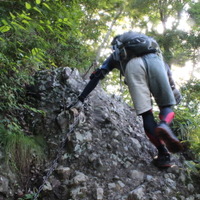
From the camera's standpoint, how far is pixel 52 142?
3.36 meters

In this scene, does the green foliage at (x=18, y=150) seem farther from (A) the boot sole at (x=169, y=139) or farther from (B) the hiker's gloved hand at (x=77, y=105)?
(A) the boot sole at (x=169, y=139)

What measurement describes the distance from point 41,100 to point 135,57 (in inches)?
84.0

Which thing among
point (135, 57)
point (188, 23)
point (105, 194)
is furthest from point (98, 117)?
point (188, 23)

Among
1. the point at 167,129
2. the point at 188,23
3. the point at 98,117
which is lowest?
the point at 167,129

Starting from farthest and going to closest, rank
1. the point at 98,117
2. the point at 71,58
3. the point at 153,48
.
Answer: the point at 71,58
the point at 98,117
the point at 153,48

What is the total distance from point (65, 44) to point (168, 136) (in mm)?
2428

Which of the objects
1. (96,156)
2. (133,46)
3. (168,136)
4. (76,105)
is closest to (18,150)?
(96,156)

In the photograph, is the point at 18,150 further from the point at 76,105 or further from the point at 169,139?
the point at 169,139

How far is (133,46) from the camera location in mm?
3195

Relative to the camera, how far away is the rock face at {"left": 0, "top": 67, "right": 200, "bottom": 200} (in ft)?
8.74

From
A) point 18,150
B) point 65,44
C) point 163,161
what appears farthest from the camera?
point 65,44

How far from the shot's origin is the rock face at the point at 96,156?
8.74 feet

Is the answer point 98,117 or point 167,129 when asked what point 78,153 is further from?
point 167,129

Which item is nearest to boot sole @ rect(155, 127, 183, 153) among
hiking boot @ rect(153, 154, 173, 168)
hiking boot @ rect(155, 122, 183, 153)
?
hiking boot @ rect(155, 122, 183, 153)
